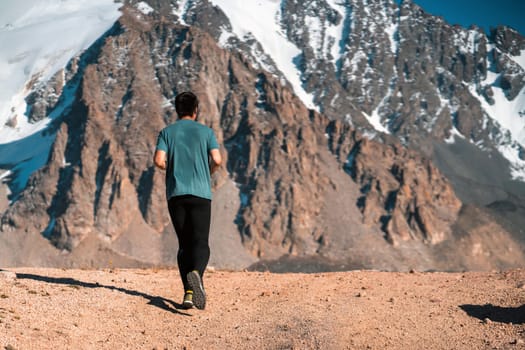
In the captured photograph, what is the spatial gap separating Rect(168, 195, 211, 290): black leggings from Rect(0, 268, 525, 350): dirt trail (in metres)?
0.91

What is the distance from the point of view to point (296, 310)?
1103 cm

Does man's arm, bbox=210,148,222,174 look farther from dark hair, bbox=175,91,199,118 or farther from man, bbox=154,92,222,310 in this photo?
dark hair, bbox=175,91,199,118

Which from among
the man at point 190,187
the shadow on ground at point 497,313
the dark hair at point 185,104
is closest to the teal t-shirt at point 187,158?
the man at point 190,187

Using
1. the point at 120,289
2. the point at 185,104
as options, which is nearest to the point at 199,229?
the point at 185,104

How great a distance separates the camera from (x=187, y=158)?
1051 cm

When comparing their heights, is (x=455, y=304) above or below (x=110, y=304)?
above

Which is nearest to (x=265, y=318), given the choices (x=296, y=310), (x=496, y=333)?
(x=296, y=310)

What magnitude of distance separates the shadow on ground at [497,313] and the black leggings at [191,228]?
13.8ft

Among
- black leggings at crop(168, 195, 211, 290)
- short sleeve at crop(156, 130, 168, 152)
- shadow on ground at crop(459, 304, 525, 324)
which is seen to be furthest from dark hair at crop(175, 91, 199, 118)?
shadow on ground at crop(459, 304, 525, 324)

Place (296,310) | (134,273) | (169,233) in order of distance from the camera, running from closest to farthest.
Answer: (296,310) → (134,273) → (169,233)

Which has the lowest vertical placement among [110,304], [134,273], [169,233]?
[169,233]

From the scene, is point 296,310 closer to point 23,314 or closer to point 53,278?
point 23,314

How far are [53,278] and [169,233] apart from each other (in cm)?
18191

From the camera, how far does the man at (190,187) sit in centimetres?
1043
